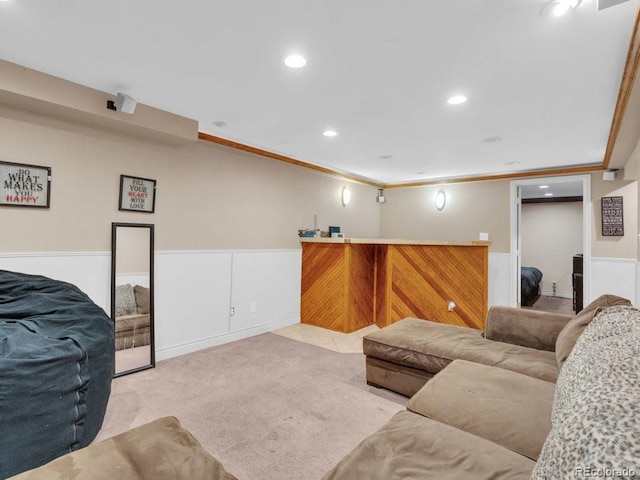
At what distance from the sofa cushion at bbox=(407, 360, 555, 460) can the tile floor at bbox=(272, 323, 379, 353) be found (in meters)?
2.03

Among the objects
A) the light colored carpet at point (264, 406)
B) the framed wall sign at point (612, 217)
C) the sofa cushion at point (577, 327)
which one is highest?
the framed wall sign at point (612, 217)

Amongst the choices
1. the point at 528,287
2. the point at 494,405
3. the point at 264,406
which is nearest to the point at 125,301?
the point at 264,406

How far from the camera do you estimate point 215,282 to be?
3859mm

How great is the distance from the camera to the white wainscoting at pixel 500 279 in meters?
5.22

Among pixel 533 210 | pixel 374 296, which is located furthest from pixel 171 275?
pixel 533 210

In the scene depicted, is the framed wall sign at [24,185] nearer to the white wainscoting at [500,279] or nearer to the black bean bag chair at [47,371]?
the black bean bag chair at [47,371]

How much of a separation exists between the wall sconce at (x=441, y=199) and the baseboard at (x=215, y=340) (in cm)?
329

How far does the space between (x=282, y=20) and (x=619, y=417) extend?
202 centimetres

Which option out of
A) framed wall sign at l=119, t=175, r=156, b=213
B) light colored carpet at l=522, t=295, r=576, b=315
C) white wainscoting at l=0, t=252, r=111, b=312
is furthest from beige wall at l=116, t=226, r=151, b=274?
light colored carpet at l=522, t=295, r=576, b=315

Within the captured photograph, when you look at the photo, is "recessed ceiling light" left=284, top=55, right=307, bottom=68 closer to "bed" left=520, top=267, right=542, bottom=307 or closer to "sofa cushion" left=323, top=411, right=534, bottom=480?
"sofa cushion" left=323, top=411, right=534, bottom=480

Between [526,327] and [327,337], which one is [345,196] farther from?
[526,327]

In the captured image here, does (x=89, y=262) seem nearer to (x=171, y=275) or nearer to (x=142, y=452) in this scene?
(x=171, y=275)

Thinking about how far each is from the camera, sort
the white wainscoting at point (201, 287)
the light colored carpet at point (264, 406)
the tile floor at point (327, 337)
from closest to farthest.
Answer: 1. the light colored carpet at point (264, 406)
2. the white wainscoting at point (201, 287)
3. the tile floor at point (327, 337)

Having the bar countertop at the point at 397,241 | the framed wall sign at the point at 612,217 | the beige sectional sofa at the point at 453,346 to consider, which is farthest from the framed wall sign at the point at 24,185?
the framed wall sign at the point at 612,217
